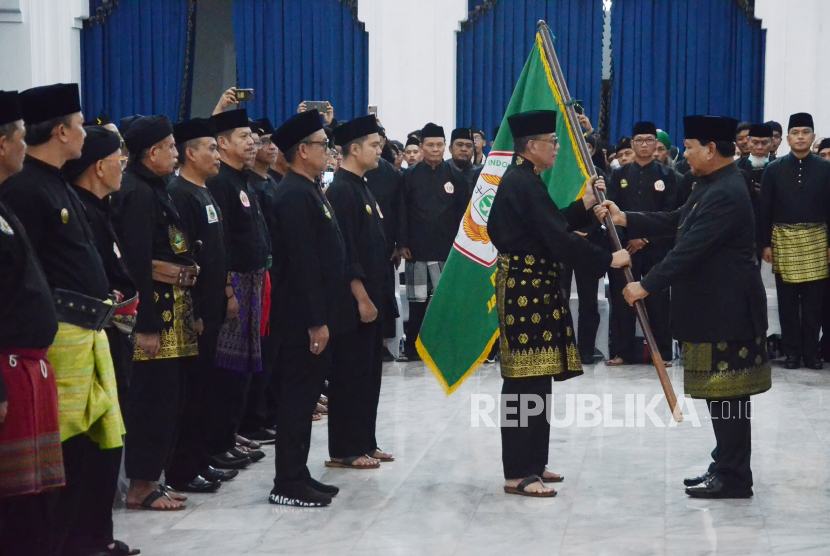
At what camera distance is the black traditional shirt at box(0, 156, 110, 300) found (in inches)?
117

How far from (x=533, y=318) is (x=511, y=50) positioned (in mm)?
6733

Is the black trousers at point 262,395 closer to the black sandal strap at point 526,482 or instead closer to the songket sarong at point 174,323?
the songket sarong at point 174,323

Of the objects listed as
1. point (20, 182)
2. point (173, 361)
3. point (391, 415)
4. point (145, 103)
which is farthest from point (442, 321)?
point (145, 103)

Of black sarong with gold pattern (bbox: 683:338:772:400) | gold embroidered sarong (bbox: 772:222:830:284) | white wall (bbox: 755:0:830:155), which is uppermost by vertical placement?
white wall (bbox: 755:0:830:155)

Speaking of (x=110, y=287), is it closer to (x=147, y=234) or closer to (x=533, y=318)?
(x=147, y=234)

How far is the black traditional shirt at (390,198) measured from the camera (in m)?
7.47

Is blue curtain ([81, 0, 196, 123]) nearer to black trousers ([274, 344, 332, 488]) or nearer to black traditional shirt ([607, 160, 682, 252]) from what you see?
black traditional shirt ([607, 160, 682, 252])

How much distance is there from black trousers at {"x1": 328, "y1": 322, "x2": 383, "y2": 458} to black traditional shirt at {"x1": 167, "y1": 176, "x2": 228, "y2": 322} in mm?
659

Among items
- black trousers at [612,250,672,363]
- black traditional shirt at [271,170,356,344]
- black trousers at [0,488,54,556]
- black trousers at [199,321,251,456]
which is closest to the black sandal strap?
black traditional shirt at [271,170,356,344]

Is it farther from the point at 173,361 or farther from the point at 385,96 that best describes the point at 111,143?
the point at 385,96

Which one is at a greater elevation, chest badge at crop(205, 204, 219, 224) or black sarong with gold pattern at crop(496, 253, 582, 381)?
chest badge at crop(205, 204, 219, 224)

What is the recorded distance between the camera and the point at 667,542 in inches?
144

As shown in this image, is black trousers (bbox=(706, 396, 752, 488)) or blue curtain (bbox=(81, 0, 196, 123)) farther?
blue curtain (bbox=(81, 0, 196, 123))

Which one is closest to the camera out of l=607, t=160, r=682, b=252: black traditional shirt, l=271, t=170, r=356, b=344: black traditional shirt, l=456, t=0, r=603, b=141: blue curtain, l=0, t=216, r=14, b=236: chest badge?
l=0, t=216, r=14, b=236: chest badge
